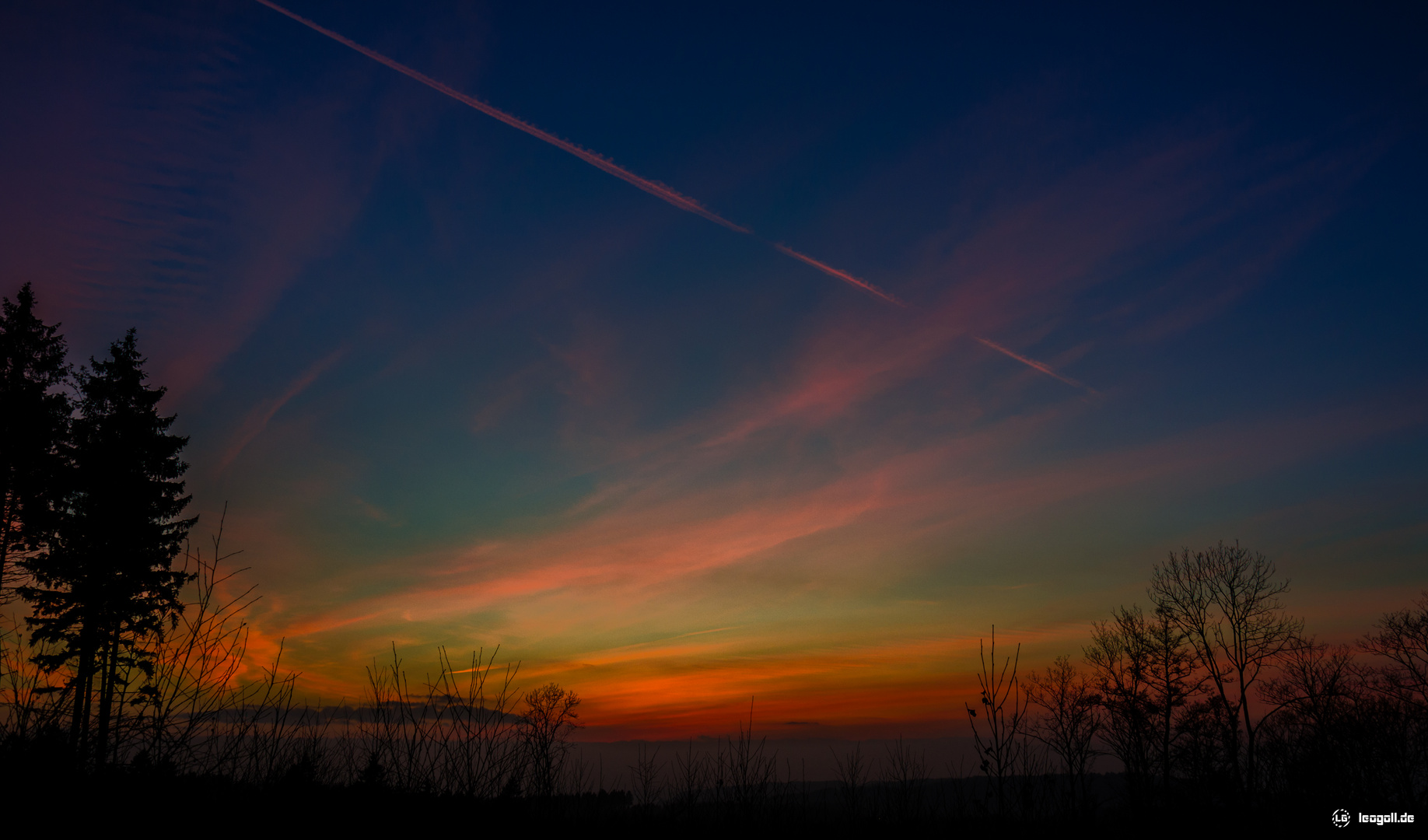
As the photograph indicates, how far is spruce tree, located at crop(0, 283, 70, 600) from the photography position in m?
23.9

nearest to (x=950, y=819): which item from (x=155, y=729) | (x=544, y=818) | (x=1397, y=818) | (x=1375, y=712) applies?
(x=544, y=818)

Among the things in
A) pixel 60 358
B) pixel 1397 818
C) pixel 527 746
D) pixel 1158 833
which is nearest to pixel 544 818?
pixel 527 746

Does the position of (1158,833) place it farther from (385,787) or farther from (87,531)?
(87,531)

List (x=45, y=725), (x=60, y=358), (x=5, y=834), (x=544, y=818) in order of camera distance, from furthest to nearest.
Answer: (x=60, y=358)
(x=544, y=818)
(x=45, y=725)
(x=5, y=834)

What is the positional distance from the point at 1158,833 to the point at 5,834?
616 inches

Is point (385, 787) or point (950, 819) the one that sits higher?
point (385, 787)

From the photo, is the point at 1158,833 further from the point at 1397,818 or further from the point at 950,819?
the point at 1397,818

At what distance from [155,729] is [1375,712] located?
2514 inches

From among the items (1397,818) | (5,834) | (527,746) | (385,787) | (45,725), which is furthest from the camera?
(1397,818)

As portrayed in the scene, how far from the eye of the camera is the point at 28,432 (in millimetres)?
24469

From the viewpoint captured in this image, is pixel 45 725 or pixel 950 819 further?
pixel 950 819

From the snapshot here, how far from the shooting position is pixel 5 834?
5352 mm

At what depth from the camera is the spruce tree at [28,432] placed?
2388 centimetres

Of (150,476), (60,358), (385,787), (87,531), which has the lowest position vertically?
(385,787)
